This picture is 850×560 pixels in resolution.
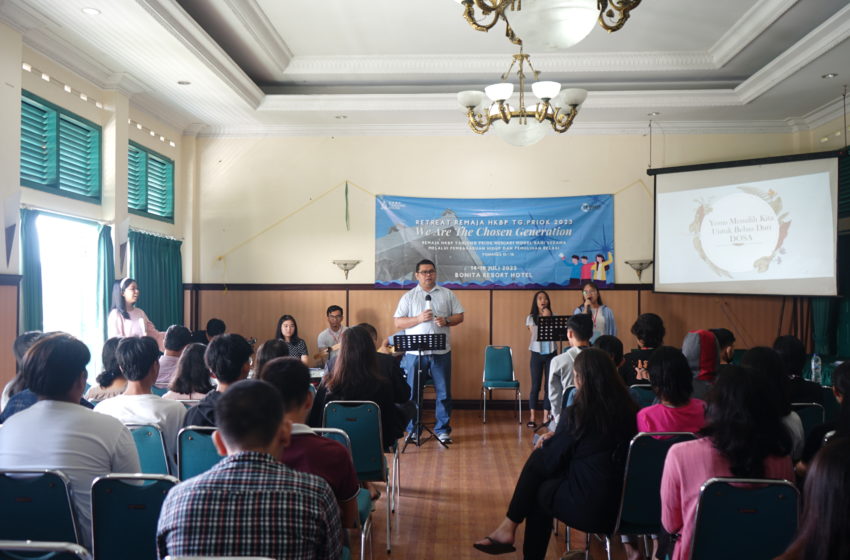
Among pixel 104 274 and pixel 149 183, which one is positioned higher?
pixel 149 183

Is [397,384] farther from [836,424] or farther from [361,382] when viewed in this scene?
[836,424]

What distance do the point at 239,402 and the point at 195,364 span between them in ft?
7.33

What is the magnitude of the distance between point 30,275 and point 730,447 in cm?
476

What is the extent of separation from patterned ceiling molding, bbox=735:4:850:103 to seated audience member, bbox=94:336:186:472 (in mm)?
5186

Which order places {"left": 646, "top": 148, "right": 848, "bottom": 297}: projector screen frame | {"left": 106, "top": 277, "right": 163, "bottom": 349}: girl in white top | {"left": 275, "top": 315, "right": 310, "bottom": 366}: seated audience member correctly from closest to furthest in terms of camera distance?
{"left": 106, "top": 277, "right": 163, "bottom": 349}: girl in white top → {"left": 646, "top": 148, "right": 848, "bottom": 297}: projector screen frame → {"left": 275, "top": 315, "right": 310, "bottom": 366}: seated audience member

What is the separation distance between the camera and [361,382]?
3.68 meters

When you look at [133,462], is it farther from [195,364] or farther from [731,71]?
[731,71]

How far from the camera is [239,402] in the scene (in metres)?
1.54

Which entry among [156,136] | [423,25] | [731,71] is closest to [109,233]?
[156,136]

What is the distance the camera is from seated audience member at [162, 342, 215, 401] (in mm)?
3592

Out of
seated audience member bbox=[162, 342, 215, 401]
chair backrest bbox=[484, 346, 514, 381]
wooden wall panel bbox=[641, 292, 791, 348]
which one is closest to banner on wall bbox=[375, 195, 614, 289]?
wooden wall panel bbox=[641, 292, 791, 348]

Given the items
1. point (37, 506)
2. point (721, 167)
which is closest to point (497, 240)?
point (721, 167)

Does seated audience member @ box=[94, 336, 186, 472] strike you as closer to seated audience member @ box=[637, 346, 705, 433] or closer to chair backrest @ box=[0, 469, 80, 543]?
chair backrest @ box=[0, 469, 80, 543]

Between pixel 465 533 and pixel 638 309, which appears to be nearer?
pixel 465 533
